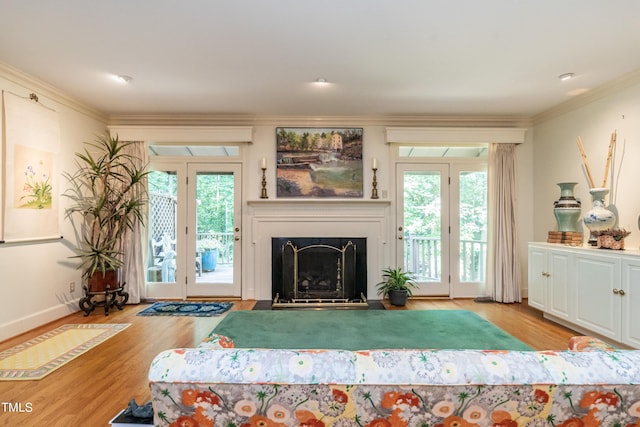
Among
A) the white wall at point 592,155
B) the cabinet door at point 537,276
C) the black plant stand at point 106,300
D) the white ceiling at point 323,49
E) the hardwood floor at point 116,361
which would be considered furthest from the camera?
the black plant stand at point 106,300

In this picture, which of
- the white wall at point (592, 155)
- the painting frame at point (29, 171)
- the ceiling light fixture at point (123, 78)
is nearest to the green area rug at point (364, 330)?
the white wall at point (592, 155)

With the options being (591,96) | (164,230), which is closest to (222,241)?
(164,230)

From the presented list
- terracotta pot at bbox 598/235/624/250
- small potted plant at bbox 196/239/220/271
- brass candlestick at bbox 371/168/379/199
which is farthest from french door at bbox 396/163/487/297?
small potted plant at bbox 196/239/220/271

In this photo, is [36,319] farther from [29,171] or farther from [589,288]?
[589,288]

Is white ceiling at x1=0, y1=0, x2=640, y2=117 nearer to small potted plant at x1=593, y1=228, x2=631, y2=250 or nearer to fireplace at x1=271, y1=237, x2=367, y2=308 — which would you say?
small potted plant at x1=593, y1=228, x2=631, y2=250

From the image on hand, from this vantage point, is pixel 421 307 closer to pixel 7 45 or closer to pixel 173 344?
pixel 173 344

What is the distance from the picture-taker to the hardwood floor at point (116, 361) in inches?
77.8

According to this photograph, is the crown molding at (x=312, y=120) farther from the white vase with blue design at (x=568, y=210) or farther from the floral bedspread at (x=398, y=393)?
the floral bedspread at (x=398, y=393)

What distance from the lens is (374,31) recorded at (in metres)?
2.52

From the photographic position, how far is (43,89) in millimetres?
3533

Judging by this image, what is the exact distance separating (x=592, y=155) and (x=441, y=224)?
186 centimetres

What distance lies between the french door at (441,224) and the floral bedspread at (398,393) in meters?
3.80

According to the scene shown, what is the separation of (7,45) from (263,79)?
83.7 inches

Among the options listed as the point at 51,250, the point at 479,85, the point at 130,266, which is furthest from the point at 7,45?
the point at 479,85
